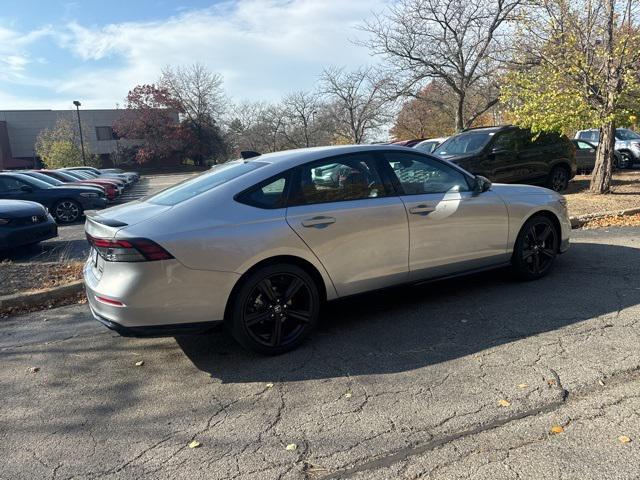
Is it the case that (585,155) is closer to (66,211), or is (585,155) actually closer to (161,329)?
(66,211)

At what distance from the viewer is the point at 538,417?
2.88m

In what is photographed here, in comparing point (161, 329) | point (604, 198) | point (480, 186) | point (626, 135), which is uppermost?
point (626, 135)

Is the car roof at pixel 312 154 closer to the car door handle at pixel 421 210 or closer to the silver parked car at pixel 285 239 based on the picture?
the silver parked car at pixel 285 239

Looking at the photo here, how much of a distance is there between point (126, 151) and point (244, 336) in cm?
5942

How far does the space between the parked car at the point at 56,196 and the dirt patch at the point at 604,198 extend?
11520 millimetres

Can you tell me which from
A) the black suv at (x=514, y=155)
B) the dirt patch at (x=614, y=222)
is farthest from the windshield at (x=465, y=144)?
the dirt patch at (x=614, y=222)

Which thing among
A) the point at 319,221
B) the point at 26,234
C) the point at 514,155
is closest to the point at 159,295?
the point at 319,221

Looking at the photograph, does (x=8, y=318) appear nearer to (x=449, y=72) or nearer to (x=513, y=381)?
(x=513, y=381)

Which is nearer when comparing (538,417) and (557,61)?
(538,417)

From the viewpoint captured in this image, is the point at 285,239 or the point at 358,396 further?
the point at 285,239

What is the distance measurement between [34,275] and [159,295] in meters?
4.07

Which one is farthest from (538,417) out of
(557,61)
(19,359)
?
(557,61)

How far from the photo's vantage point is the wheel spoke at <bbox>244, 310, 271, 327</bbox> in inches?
148

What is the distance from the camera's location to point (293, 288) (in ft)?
12.9
